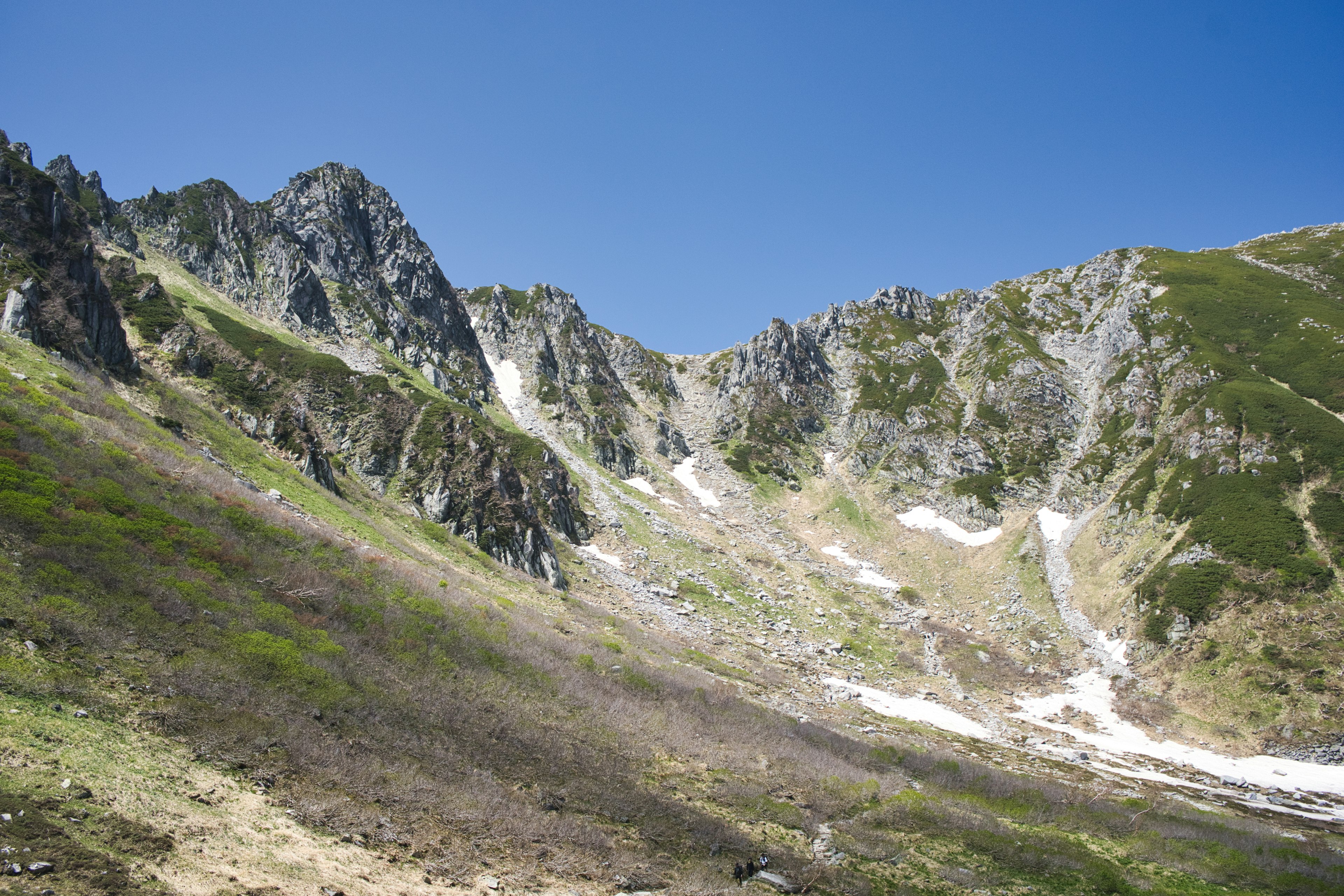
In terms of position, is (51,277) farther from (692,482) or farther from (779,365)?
(779,365)

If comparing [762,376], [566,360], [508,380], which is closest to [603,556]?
[508,380]

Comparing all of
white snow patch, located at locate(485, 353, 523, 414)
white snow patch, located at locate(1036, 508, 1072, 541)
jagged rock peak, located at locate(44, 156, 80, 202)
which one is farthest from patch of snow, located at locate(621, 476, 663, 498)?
jagged rock peak, located at locate(44, 156, 80, 202)

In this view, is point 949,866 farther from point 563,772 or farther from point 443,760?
point 443,760

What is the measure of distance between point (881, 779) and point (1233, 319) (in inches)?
4304

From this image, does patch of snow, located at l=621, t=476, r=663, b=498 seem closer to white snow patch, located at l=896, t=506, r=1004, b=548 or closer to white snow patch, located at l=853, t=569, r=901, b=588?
white snow patch, located at l=853, t=569, r=901, b=588

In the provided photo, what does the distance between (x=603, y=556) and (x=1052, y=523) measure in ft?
188

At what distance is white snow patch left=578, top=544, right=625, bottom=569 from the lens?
187 ft

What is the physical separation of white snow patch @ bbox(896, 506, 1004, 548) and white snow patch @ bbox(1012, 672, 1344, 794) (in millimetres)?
25726

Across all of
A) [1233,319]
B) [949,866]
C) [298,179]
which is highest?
[1233,319]

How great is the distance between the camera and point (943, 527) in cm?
7675

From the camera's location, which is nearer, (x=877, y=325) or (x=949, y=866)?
(x=949, y=866)

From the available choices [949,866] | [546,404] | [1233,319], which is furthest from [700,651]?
[1233,319]

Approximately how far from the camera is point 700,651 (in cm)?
3925

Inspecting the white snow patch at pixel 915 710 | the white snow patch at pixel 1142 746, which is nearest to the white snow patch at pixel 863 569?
the white snow patch at pixel 1142 746
